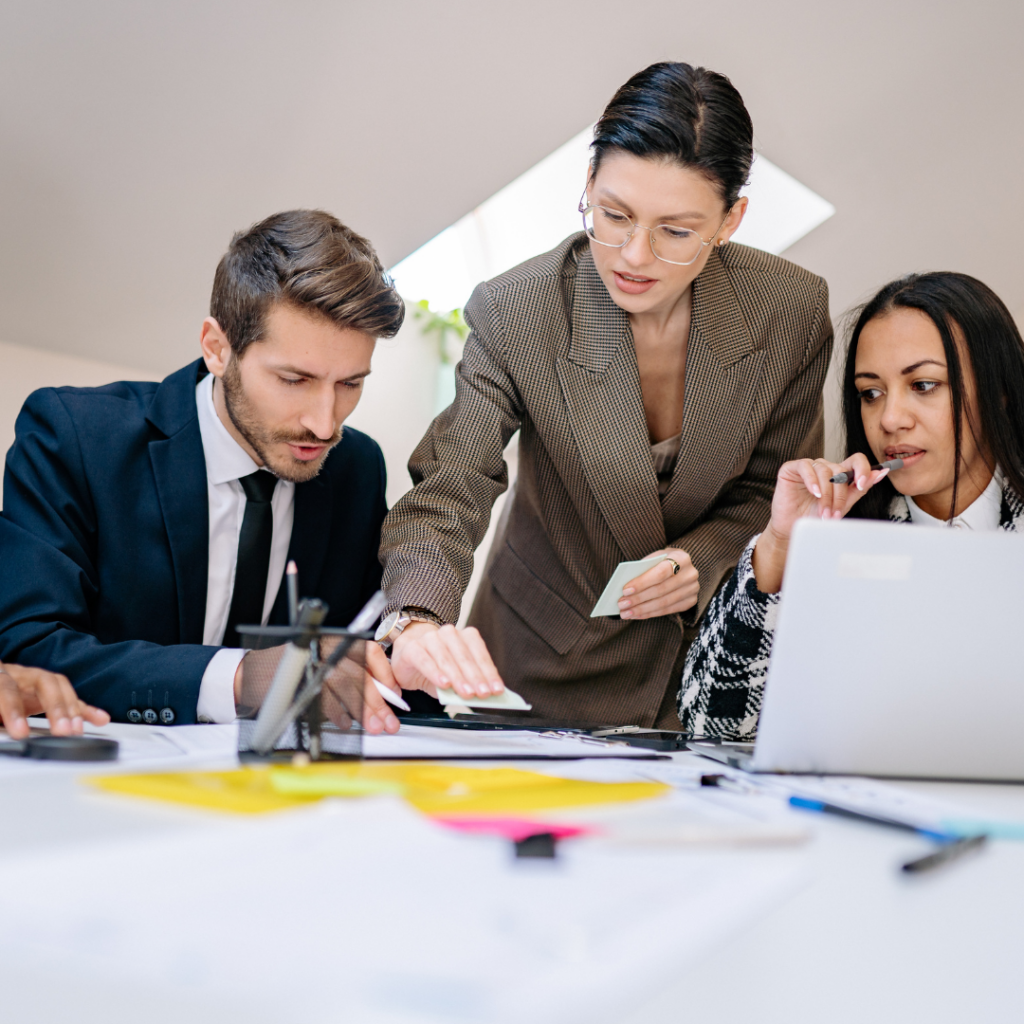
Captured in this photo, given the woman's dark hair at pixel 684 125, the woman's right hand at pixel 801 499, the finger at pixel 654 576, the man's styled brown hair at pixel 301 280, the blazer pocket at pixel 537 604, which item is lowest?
the blazer pocket at pixel 537 604

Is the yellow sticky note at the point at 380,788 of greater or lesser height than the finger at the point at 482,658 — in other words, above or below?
below

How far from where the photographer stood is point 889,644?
0.93 metres

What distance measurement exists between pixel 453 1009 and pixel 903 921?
0.31 meters

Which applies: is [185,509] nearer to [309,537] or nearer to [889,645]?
[309,537]

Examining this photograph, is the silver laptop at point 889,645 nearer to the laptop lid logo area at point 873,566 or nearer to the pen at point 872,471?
the laptop lid logo area at point 873,566

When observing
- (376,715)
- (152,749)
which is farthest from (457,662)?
(152,749)

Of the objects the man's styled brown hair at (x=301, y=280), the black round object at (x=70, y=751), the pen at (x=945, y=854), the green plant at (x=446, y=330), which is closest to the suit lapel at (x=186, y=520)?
the man's styled brown hair at (x=301, y=280)

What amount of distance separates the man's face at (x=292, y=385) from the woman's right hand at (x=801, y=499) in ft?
2.56

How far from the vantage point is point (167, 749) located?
3.20 feet

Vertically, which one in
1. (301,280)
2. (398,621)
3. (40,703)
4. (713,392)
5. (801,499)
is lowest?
(40,703)

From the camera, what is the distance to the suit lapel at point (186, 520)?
1.74m

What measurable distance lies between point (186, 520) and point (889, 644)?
123 cm

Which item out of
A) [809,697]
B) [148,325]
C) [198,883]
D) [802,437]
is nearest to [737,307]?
[802,437]

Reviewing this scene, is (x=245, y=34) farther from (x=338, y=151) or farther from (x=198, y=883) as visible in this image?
(x=198, y=883)
